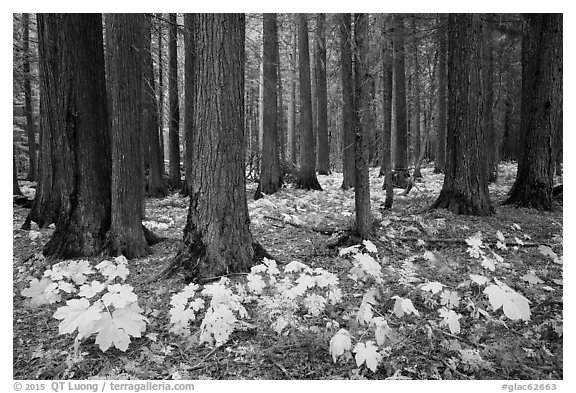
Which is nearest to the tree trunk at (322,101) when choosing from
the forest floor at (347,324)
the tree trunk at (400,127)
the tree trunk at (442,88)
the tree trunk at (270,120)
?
the tree trunk at (270,120)

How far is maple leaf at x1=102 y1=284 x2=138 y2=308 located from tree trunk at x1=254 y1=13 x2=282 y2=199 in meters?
7.38

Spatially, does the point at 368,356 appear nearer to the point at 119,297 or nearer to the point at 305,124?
the point at 119,297

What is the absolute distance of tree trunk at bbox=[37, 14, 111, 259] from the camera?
500cm

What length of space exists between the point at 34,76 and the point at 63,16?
584 centimetres

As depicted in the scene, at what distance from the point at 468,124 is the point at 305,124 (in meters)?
6.20

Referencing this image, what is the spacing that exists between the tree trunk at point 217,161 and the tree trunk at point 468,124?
4.25 m

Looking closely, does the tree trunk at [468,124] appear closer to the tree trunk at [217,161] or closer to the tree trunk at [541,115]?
the tree trunk at [541,115]

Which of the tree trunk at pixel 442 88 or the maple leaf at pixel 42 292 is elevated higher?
the tree trunk at pixel 442 88

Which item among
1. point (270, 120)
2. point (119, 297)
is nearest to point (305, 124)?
point (270, 120)

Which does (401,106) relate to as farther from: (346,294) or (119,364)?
(119,364)

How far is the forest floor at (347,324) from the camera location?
2660mm

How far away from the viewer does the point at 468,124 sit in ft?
21.4

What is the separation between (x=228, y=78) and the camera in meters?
3.93

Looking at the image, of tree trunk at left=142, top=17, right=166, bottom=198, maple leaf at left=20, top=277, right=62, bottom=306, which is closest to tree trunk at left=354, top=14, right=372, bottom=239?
maple leaf at left=20, top=277, right=62, bottom=306
